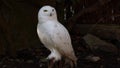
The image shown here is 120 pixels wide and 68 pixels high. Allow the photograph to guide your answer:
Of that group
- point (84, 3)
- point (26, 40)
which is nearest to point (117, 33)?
point (84, 3)

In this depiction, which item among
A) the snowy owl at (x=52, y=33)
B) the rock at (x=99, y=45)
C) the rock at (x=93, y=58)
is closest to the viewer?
the snowy owl at (x=52, y=33)

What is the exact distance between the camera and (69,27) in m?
6.09

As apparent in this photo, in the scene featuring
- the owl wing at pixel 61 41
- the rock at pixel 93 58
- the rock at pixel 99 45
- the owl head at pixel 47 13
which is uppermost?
the owl head at pixel 47 13

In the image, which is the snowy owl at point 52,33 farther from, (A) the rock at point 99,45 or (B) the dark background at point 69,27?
(A) the rock at point 99,45

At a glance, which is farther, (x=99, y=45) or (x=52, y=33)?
(x=99, y=45)

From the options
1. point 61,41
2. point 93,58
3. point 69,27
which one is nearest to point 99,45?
point 93,58

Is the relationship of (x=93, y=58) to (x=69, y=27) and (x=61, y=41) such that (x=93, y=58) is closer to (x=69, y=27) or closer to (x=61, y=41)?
(x=69, y=27)

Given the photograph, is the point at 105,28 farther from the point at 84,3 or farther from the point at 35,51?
the point at 35,51

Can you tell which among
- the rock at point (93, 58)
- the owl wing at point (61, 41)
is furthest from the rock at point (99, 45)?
the owl wing at point (61, 41)

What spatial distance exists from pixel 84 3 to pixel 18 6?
1.41m

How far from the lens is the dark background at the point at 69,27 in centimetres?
533

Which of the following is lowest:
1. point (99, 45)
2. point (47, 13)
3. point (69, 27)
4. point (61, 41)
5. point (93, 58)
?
point (93, 58)

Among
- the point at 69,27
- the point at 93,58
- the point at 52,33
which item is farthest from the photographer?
the point at 69,27

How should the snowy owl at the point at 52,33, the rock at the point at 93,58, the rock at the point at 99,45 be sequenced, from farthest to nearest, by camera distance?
the rock at the point at 99,45 → the rock at the point at 93,58 → the snowy owl at the point at 52,33
